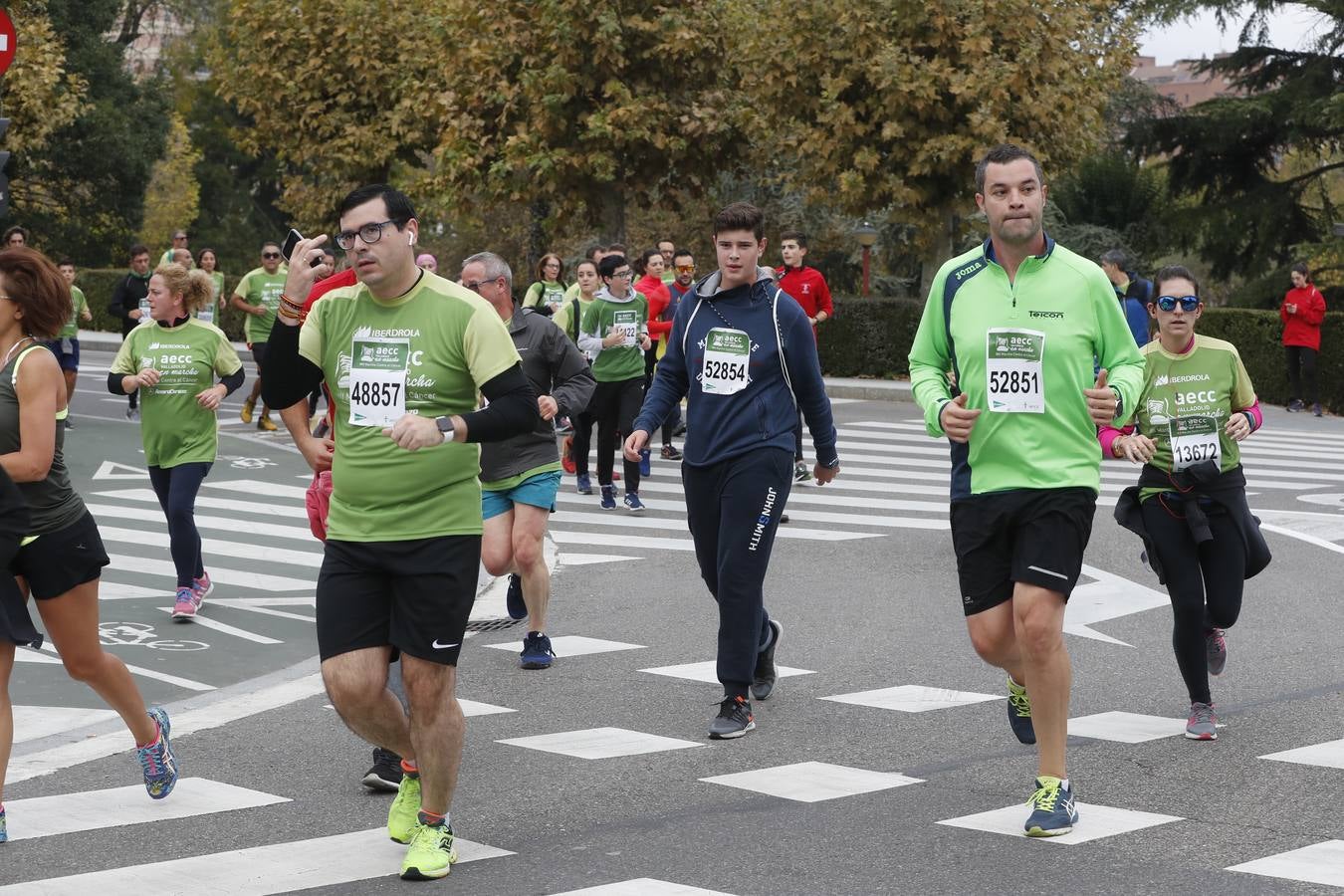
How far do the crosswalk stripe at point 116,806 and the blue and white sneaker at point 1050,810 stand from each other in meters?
A: 2.44

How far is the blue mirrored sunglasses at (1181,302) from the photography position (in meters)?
7.45

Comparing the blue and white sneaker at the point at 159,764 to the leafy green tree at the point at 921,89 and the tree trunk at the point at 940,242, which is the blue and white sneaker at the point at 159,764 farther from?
the tree trunk at the point at 940,242

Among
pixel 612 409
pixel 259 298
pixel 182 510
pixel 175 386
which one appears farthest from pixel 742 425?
pixel 259 298

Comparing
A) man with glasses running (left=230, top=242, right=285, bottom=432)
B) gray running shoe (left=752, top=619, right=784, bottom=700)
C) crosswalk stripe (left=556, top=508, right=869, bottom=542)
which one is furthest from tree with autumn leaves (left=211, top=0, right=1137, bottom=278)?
gray running shoe (left=752, top=619, right=784, bottom=700)

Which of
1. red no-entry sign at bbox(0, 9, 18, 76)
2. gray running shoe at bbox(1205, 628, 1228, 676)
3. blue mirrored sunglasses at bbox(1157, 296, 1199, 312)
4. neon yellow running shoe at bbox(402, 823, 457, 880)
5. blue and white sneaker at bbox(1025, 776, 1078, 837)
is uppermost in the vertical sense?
red no-entry sign at bbox(0, 9, 18, 76)

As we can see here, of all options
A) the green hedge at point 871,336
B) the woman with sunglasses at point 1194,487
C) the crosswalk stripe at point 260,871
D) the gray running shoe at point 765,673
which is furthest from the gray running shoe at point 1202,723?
the green hedge at point 871,336

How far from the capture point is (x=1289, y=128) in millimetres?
34812

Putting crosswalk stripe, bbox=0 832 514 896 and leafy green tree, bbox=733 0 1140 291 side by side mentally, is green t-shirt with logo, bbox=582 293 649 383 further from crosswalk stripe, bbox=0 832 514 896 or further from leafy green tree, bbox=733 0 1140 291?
leafy green tree, bbox=733 0 1140 291

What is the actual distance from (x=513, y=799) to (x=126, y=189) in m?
46.3

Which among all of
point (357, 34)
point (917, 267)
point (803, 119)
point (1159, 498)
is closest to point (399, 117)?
point (357, 34)

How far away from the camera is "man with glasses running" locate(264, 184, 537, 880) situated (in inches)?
213

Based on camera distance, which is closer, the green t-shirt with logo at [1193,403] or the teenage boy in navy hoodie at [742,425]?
the green t-shirt with logo at [1193,403]

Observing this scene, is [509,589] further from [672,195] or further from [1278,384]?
[672,195]

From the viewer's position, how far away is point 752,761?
23.0 ft
